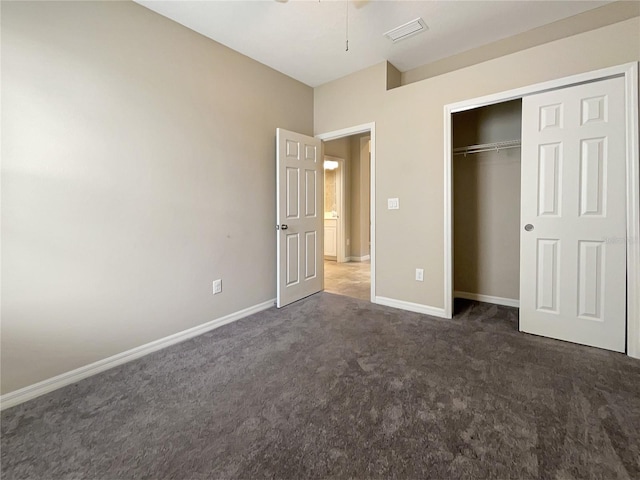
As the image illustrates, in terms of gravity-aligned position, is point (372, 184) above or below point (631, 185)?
above

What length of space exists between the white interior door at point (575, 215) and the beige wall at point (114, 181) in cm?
262

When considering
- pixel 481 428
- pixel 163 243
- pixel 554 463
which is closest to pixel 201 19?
pixel 163 243

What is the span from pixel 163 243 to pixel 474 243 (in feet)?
10.9

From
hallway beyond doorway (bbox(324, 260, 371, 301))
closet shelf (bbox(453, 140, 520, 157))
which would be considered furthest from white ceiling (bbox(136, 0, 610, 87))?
hallway beyond doorway (bbox(324, 260, 371, 301))

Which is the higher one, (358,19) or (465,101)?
(358,19)

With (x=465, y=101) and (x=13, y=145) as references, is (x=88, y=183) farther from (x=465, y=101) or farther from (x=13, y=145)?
(x=465, y=101)

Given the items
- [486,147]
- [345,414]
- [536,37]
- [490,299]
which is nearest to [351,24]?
[536,37]

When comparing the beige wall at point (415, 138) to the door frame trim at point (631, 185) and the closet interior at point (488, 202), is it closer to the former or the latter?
the door frame trim at point (631, 185)

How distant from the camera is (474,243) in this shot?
11.2ft

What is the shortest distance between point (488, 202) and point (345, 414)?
2.86m

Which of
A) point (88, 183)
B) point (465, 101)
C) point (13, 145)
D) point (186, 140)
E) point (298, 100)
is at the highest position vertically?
point (298, 100)

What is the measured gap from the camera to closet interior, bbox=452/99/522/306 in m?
3.10

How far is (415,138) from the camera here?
116 inches

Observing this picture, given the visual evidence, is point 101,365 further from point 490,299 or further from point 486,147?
point 486,147
